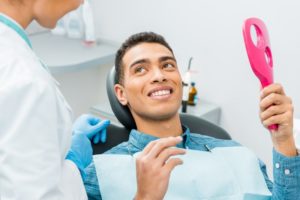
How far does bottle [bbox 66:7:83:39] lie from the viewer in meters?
2.88

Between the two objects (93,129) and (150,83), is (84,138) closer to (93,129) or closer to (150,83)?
(93,129)

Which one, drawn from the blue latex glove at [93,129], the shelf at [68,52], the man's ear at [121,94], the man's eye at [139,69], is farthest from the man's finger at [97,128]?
the shelf at [68,52]

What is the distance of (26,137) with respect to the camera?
0.75 metres

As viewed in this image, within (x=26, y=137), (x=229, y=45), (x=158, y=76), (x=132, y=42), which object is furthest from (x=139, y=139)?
(x=229, y=45)

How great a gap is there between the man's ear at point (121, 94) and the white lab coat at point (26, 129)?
0.81 m

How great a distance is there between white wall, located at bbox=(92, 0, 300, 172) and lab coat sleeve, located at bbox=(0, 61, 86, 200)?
1613mm

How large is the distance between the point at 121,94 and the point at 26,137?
88 cm

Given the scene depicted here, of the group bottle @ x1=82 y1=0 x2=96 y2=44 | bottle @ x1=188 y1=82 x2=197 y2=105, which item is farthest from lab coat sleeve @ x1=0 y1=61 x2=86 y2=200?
bottle @ x1=82 y1=0 x2=96 y2=44

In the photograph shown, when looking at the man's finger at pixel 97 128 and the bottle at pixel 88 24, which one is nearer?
the man's finger at pixel 97 128

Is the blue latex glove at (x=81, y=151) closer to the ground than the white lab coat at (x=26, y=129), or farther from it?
closer to the ground

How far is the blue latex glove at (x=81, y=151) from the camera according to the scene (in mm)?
1431

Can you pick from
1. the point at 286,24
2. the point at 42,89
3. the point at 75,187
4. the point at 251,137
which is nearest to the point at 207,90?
the point at 251,137

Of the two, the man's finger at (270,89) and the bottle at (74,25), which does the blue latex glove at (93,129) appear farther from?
the bottle at (74,25)

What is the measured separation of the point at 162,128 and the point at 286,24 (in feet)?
3.14
